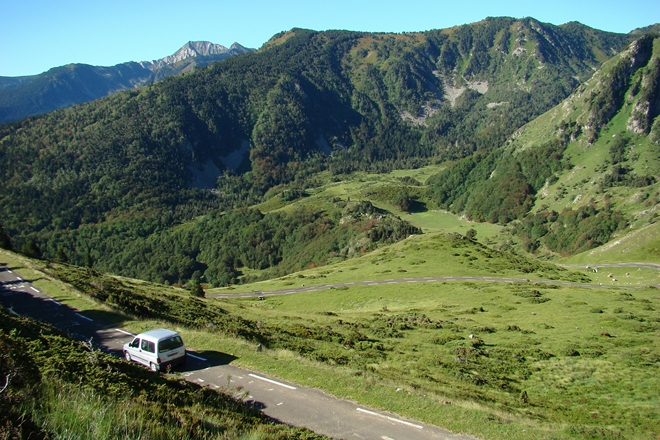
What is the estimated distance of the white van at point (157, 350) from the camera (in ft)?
74.1

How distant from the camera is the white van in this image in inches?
890

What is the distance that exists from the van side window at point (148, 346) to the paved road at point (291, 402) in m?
1.95

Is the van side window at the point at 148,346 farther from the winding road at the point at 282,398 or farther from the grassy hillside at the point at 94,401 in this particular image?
the grassy hillside at the point at 94,401

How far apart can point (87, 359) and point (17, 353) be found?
8.77ft

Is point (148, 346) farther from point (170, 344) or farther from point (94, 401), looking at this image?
point (94, 401)

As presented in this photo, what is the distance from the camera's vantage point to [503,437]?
1767 cm

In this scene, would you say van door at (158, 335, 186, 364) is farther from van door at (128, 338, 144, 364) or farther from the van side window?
van door at (128, 338, 144, 364)

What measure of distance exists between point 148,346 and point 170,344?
4.23 ft

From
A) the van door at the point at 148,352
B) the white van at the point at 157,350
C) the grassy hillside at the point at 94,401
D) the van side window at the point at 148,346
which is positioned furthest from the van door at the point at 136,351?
the grassy hillside at the point at 94,401

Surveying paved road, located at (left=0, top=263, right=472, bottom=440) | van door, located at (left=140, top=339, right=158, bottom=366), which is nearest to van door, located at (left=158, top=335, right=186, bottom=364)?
van door, located at (left=140, top=339, right=158, bottom=366)

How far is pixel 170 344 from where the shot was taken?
2325cm

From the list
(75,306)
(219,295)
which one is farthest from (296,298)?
(75,306)

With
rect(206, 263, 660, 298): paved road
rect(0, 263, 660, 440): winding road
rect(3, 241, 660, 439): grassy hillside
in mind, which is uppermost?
rect(0, 263, 660, 440): winding road

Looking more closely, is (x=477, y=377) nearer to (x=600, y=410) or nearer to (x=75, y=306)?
(x=600, y=410)
